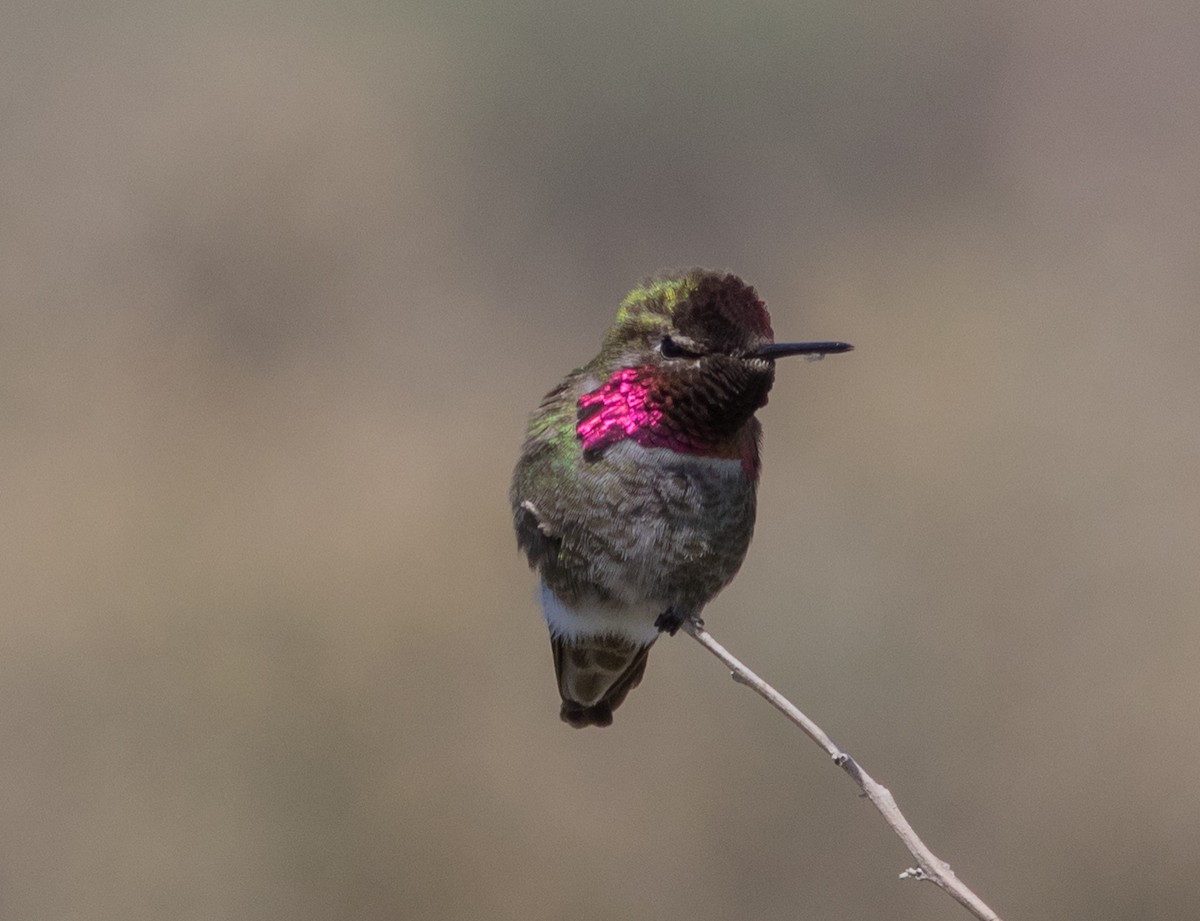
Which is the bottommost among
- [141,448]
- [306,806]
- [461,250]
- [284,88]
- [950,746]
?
[306,806]

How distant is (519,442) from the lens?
8.22 m

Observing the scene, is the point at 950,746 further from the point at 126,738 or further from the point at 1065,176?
the point at 1065,176

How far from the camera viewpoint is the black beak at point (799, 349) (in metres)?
3.08

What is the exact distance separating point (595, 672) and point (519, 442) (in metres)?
3.86

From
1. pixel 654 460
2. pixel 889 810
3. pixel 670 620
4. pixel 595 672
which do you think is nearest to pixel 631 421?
pixel 654 460

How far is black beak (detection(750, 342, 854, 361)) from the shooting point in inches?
121

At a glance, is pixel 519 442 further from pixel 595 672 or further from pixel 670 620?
pixel 670 620

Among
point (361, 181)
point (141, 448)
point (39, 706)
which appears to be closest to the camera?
point (39, 706)

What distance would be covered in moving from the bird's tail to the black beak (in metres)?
1.11

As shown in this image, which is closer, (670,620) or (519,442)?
(670,620)

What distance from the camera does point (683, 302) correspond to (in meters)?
3.61

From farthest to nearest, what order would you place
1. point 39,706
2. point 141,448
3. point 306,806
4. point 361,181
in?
point 361,181, point 141,448, point 39,706, point 306,806

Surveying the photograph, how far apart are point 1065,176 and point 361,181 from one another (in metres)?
4.80

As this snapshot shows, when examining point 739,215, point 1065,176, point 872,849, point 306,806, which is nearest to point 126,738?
point 306,806
